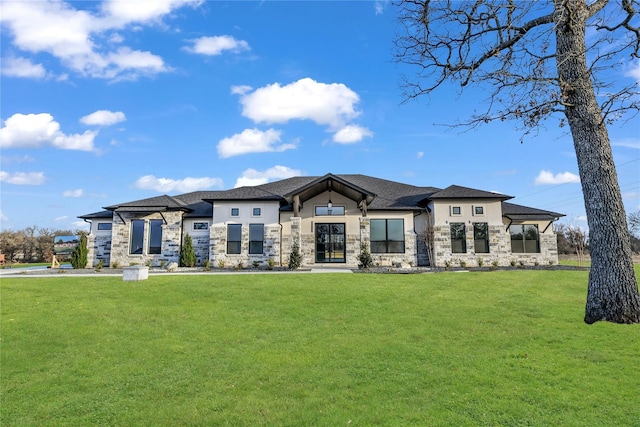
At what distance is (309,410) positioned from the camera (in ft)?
13.2

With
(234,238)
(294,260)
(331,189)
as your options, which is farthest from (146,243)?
(331,189)

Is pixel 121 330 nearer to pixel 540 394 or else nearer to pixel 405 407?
pixel 405 407

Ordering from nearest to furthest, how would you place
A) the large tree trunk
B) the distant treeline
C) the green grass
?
the green grass, the large tree trunk, the distant treeline

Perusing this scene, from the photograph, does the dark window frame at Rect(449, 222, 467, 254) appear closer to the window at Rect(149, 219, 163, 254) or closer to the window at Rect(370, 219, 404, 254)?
the window at Rect(370, 219, 404, 254)

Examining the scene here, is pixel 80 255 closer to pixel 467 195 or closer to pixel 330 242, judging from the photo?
pixel 330 242

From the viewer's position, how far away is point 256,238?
2038 cm

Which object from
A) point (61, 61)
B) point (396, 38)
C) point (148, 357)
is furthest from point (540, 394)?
point (61, 61)

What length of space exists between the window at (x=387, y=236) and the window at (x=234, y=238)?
794 cm

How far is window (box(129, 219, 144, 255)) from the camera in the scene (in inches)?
817

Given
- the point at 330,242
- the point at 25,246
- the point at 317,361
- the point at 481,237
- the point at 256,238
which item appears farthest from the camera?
the point at 25,246

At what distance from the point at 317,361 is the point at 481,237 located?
57.3ft

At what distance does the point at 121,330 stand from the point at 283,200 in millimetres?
13528

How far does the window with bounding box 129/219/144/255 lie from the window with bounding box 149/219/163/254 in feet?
1.74

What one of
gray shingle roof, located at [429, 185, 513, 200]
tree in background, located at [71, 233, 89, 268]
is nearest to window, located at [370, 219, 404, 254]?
gray shingle roof, located at [429, 185, 513, 200]
